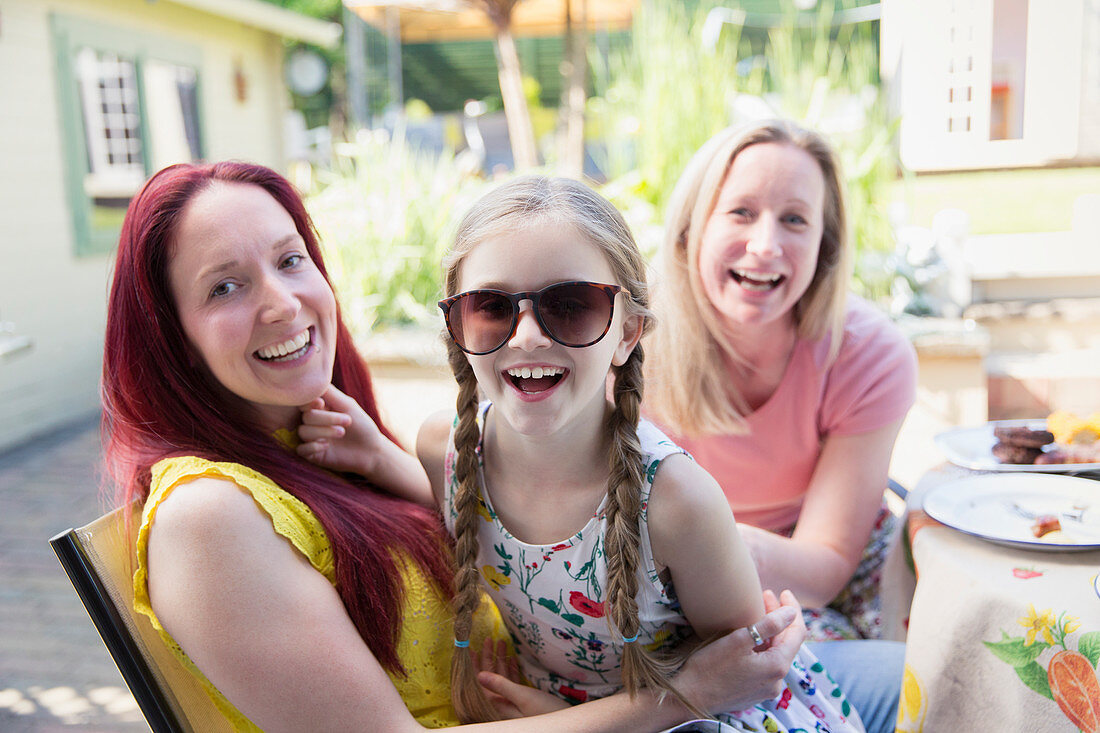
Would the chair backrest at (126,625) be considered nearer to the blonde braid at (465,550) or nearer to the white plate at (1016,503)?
the blonde braid at (465,550)

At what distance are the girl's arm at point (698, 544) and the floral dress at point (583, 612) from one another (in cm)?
2

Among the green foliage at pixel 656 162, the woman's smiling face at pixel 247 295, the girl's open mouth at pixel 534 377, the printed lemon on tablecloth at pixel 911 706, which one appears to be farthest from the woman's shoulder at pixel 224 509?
the green foliage at pixel 656 162

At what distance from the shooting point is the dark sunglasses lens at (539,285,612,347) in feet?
3.94

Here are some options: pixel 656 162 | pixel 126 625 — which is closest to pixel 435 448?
pixel 126 625

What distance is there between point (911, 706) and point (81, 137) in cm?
746

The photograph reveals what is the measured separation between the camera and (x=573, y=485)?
4.46 ft

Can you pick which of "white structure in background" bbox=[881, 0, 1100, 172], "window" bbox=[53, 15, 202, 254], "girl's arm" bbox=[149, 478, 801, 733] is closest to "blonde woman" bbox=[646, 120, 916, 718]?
"girl's arm" bbox=[149, 478, 801, 733]

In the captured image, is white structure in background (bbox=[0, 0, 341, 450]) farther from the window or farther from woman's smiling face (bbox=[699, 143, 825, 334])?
woman's smiling face (bbox=[699, 143, 825, 334])

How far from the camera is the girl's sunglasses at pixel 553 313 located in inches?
47.3

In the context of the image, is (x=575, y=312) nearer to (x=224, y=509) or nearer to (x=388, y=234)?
(x=224, y=509)

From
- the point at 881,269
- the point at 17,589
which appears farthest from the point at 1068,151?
the point at 17,589

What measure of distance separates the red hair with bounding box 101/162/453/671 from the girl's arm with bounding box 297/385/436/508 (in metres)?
0.08

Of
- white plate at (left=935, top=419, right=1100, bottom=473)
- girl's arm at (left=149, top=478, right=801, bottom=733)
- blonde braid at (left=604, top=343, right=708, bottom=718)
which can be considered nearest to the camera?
girl's arm at (left=149, top=478, right=801, bottom=733)

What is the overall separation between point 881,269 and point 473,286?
4.33 metres
